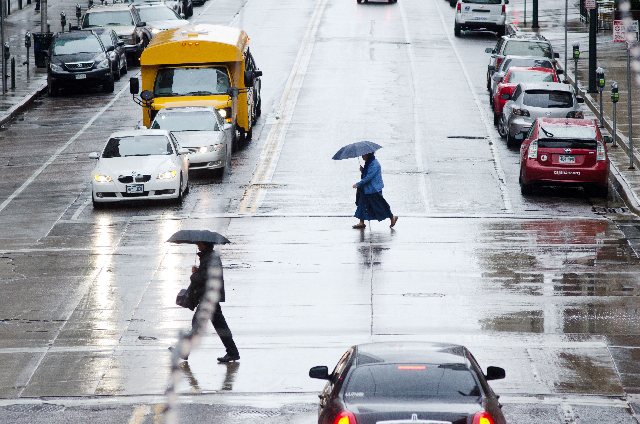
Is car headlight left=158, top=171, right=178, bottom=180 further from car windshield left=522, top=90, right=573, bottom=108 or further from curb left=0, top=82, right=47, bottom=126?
curb left=0, top=82, right=47, bottom=126

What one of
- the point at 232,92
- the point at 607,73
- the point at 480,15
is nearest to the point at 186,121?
the point at 232,92

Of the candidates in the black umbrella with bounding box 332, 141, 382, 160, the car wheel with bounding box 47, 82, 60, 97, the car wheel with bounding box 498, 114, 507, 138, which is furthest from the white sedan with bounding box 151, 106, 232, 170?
the car wheel with bounding box 47, 82, 60, 97

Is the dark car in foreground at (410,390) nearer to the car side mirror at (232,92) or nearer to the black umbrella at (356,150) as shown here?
the black umbrella at (356,150)

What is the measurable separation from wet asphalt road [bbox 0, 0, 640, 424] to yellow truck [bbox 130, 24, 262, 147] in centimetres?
131

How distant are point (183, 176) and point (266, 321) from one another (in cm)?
847

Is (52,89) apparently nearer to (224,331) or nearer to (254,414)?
(224,331)

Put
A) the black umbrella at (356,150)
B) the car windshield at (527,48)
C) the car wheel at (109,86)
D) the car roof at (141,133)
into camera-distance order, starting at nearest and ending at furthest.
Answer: the black umbrella at (356,150)
the car roof at (141,133)
the car windshield at (527,48)
the car wheel at (109,86)

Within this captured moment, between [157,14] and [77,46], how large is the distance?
25.5 feet

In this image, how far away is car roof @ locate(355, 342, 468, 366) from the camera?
7.99m

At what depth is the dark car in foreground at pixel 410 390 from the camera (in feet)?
24.2

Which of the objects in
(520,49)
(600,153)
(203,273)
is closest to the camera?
(203,273)

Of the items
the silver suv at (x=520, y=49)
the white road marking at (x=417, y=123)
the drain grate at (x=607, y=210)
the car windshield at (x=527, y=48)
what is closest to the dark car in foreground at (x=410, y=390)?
the white road marking at (x=417, y=123)

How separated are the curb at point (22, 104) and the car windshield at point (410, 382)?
24.6 metres

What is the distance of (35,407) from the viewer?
10.5 meters
